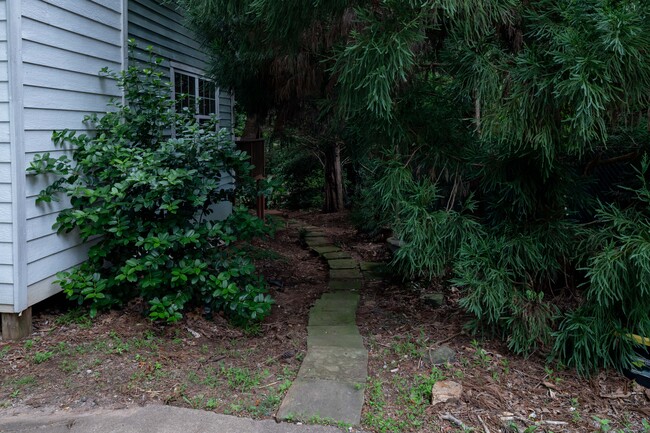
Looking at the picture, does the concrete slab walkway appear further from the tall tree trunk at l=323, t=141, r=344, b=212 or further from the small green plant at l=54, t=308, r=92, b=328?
the tall tree trunk at l=323, t=141, r=344, b=212

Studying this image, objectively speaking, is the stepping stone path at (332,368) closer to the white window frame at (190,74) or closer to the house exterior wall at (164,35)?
the white window frame at (190,74)

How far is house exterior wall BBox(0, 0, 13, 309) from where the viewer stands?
12.5ft

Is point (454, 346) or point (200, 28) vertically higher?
point (200, 28)

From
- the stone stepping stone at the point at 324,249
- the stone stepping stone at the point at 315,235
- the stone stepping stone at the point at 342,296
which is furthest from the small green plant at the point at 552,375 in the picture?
the stone stepping stone at the point at 315,235

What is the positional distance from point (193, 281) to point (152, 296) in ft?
1.38

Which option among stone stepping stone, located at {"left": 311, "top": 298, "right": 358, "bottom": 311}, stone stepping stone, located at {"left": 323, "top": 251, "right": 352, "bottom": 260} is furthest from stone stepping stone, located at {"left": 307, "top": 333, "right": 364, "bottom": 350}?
stone stepping stone, located at {"left": 323, "top": 251, "right": 352, "bottom": 260}

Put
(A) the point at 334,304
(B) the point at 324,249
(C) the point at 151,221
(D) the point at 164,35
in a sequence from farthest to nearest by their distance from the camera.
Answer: (B) the point at 324,249, (D) the point at 164,35, (A) the point at 334,304, (C) the point at 151,221

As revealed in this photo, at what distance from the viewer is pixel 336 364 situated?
381cm

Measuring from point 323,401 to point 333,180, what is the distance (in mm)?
9042

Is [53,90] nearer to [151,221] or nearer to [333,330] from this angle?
[151,221]

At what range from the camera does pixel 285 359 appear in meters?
3.97

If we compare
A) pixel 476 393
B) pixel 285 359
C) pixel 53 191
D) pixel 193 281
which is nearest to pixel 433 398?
pixel 476 393

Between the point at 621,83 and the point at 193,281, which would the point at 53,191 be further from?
the point at 621,83

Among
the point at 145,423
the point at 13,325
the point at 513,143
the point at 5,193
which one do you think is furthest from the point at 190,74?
the point at 145,423
